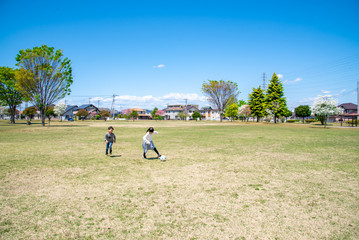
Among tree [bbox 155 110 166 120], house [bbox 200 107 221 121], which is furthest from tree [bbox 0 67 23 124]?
house [bbox 200 107 221 121]

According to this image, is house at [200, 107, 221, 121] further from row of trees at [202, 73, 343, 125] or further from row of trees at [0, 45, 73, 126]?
row of trees at [0, 45, 73, 126]

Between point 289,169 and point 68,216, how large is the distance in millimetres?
7982

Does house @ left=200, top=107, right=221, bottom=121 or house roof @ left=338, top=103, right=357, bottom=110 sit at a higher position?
house roof @ left=338, top=103, right=357, bottom=110

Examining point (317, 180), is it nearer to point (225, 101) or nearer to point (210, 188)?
point (210, 188)

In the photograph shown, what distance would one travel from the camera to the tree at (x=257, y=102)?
5822cm

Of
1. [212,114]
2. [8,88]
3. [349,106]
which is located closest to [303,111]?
[349,106]

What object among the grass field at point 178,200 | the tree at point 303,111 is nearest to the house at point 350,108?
the tree at point 303,111

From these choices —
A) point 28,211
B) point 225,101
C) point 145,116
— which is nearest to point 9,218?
point 28,211

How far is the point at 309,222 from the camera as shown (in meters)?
4.28

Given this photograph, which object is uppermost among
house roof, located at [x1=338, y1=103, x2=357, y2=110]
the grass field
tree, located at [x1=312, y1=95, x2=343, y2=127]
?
house roof, located at [x1=338, y1=103, x2=357, y2=110]

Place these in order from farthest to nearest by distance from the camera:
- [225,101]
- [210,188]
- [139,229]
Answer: [225,101], [210,188], [139,229]

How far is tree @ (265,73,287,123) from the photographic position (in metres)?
52.8

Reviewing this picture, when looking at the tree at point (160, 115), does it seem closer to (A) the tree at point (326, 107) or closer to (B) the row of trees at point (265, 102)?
(B) the row of trees at point (265, 102)

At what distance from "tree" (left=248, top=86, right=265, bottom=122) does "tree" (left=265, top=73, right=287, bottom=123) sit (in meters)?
2.66
